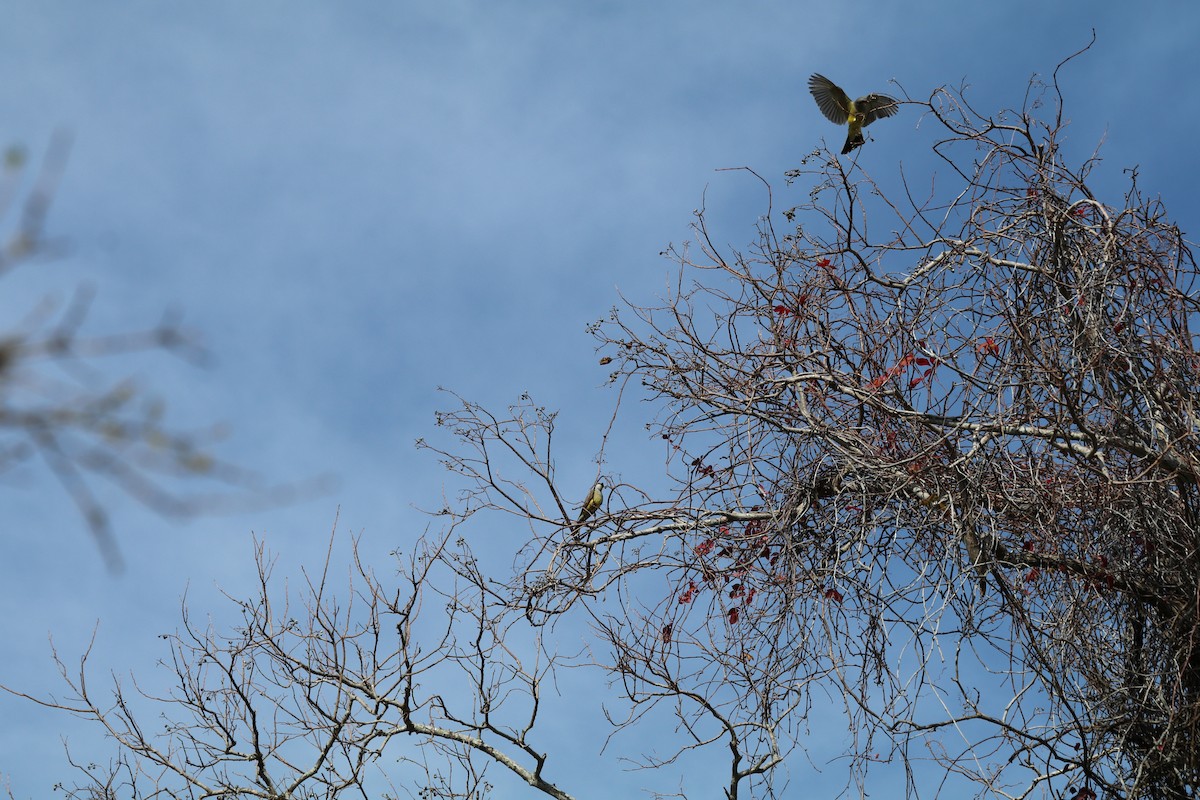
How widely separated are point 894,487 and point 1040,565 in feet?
2.44

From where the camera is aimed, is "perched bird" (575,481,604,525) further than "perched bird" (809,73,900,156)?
No

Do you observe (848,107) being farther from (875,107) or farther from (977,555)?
(977,555)

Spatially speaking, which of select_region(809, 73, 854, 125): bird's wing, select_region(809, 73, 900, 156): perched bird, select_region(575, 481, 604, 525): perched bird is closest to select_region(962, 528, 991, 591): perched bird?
Answer: select_region(575, 481, 604, 525): perched bird

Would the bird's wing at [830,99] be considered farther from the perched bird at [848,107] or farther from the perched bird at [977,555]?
the perched bird at [977,555]

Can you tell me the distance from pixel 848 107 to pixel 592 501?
2.44 metres

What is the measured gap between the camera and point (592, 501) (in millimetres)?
4855

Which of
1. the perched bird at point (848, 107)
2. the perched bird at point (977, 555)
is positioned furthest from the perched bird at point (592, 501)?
the perched bird at point (848, 107)

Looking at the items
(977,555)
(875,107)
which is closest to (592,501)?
(977,555)

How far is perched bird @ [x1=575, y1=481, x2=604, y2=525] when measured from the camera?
4.82 m

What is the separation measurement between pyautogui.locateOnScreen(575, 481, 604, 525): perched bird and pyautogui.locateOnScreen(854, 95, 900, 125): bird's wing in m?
2.28

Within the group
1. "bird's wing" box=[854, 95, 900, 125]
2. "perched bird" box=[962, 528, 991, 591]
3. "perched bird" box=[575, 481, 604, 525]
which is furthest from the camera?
"bird's wing" box=[854, 95, 900, 125]

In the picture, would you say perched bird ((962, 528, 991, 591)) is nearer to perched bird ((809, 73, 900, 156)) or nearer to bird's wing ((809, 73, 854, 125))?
perched bird ((809, 73, 900, 156))

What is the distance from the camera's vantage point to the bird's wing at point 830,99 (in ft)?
18.5

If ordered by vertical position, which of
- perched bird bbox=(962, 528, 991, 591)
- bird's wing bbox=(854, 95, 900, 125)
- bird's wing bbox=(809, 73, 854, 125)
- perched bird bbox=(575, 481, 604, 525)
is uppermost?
bird's wing bbox=(809, 73, 854, 125)
